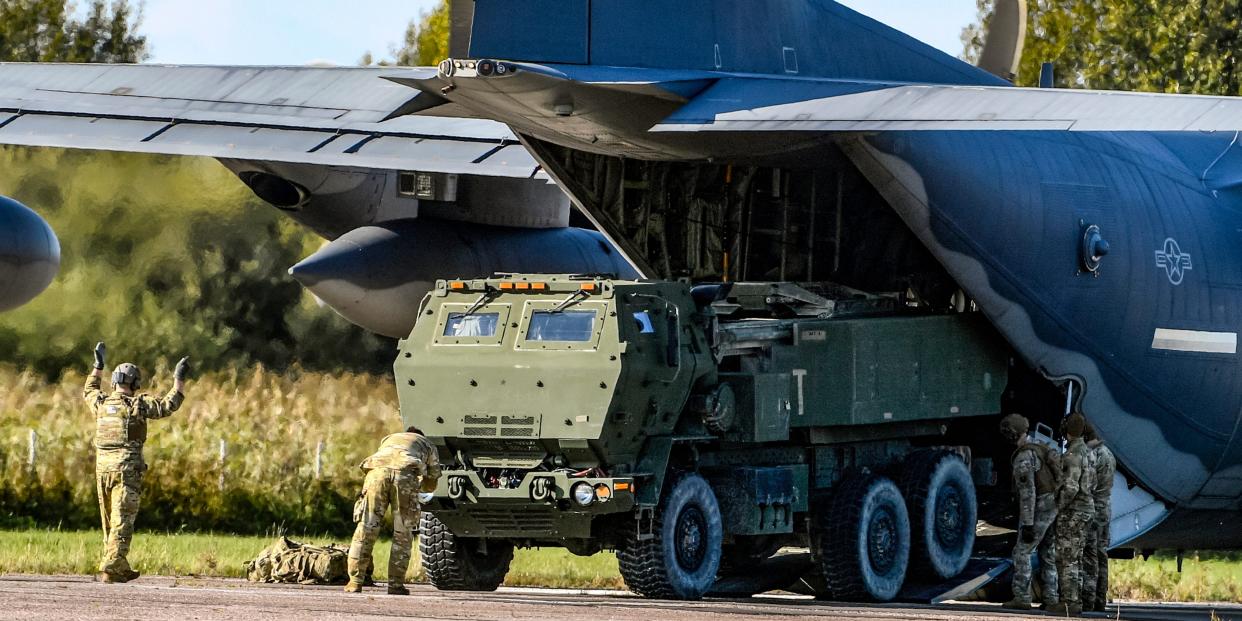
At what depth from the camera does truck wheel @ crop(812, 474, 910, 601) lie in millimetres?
16625

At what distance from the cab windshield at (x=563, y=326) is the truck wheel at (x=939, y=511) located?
11.9ft

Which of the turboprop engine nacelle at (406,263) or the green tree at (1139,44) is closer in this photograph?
the turboprop engine nacelle at (406,263)

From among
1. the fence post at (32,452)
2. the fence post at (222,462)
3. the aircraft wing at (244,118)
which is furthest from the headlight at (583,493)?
the fence post at (32,452)

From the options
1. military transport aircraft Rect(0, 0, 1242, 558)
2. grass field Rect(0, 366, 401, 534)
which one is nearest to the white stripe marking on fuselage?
military transport aircraft Rect(0, 0, 1242, 558)

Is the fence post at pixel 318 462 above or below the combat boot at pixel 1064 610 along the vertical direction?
above

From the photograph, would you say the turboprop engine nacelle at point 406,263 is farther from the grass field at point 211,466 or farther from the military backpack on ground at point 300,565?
the grass field at point 211,466

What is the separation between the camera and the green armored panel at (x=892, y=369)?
16781 millimetres

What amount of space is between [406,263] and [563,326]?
4991 millimetres

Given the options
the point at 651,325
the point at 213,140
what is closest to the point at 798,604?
the point at 651,325

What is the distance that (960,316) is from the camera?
60.7 ft

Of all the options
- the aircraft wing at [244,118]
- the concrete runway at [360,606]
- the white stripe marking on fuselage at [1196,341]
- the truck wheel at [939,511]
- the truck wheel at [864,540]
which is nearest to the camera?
the concrete runway at [360,606]

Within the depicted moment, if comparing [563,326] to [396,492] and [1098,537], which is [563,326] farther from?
[1098,537]

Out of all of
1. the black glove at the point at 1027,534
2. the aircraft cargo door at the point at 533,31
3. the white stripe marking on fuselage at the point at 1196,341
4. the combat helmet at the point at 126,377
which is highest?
the aircraft cargo door at the point at 533,31

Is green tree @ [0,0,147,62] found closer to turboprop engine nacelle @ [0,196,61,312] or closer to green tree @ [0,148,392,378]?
green tree @ [0,148,392,378]
